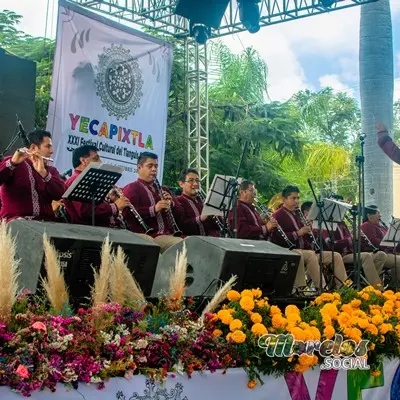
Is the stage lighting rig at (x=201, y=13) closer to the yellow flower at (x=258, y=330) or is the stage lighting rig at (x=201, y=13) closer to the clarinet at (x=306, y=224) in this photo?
the clarinet at (x=306, y=224)

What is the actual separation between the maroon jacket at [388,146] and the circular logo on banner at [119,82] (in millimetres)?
4683

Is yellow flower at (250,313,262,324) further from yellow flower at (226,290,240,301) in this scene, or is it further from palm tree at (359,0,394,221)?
palm tree at (359,0,394,221)

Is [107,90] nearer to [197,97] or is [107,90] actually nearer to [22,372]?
[197,97]

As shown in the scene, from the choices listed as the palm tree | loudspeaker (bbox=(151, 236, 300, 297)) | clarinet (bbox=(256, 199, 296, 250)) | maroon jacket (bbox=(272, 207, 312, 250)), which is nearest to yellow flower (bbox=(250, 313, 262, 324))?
loudspeaker (bbox=(151, 236, 300, 297))


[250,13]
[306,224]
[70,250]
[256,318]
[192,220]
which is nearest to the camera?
[256,318]

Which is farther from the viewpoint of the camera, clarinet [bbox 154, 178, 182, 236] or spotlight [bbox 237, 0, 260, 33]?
spotlight [bbox 237, 0, 260, 33]

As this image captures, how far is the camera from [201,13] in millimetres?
8328

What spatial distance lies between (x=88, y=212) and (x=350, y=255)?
4.75m

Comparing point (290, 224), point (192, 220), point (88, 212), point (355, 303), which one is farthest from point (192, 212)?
point (355, 303)

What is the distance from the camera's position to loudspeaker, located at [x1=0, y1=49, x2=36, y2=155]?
7062 mm

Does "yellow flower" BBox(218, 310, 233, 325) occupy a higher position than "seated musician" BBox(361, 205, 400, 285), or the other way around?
"seated musician" BBox(361, 205, 400, 285)

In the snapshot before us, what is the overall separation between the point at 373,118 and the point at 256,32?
3687mm

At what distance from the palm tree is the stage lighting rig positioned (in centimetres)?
417

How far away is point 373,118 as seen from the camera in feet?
38.5
